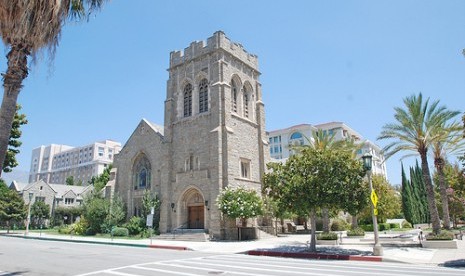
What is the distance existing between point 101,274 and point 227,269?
414 centimetres

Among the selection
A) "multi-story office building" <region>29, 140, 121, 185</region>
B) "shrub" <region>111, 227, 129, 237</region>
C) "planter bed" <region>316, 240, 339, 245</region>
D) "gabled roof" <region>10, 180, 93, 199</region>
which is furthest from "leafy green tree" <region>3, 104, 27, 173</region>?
"multi-story office building" <region>29, 140, 121, 185</region>

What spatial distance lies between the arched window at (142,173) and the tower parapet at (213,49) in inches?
436

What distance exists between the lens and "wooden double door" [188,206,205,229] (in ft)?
103

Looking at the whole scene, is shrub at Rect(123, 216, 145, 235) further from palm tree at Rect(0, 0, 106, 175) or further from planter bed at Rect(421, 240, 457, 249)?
palm tree at Rect(0, 0, 106, 175)

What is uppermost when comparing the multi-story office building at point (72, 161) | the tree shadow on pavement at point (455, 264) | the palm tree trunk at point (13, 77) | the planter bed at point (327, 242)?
the multi-story office building at point (72, 161)

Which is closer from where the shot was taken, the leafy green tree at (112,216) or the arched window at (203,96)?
the arched window at (203,96)

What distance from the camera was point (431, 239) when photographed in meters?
20.0

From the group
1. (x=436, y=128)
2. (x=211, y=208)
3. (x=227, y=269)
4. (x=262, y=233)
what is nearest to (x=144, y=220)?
(x=211, y=208)

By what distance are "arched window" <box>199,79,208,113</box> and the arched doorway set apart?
800 centimetres

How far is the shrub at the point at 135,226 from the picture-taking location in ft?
111

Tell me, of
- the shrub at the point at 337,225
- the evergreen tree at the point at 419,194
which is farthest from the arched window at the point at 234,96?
the evergreen tree at the point at 419,194

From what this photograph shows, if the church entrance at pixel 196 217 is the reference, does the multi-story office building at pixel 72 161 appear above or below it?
above

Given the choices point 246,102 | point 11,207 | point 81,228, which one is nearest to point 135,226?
point 81,228

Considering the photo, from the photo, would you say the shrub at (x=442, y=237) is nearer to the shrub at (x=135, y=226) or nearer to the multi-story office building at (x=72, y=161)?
the shrub at (x=135, y=226)
